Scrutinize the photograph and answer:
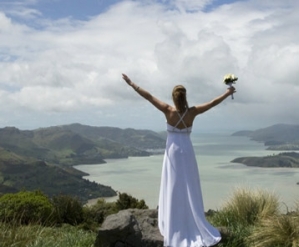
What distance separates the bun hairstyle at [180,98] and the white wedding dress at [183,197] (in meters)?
0.32

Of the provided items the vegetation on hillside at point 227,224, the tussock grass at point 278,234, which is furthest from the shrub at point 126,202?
the tussock grass at point 278,234

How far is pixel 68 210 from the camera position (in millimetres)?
13492

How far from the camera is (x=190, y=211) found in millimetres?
6359

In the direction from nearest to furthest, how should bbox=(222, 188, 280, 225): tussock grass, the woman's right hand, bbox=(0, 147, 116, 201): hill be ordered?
1. the woman's right hand
2. bbox=(222, 188, 280, 225): tussock grass
3. bbox=(0, 147, 116, 201): hill

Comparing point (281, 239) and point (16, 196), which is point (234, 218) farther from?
point (16, 196)

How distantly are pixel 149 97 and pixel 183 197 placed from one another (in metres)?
1.59

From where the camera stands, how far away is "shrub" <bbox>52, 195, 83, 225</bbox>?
13303 mm

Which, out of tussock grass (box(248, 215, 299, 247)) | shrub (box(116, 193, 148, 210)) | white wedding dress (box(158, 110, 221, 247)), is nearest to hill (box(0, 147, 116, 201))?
shrub (box(116, 193, 148, 210))

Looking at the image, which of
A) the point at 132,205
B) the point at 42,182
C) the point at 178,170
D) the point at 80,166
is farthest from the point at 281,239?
the point at 80,166

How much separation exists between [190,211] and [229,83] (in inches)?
80.7

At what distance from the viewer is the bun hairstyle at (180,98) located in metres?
6.15

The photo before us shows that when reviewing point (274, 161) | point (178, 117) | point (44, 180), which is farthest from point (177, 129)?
point (274, 161)

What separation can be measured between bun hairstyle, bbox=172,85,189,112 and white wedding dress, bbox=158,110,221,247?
315mm

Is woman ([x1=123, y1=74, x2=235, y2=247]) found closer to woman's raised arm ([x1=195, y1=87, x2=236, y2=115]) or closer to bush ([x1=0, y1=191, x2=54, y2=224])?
woman's raised arm ([x1=195, y1=87, x2=236, y2=115])
